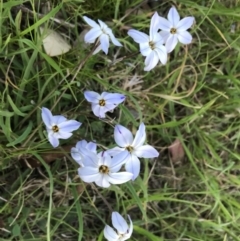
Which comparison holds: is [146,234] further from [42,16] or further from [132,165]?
[42,16]

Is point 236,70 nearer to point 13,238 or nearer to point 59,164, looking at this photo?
point 59,164

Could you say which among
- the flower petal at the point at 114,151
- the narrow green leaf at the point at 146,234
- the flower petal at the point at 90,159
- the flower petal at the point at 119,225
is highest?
the flower petal at the point at 90,159

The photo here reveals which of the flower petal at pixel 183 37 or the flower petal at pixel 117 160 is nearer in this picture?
the flower petal at pixel 117 160

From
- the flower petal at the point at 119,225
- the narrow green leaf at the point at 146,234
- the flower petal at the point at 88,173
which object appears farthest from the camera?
the narrow green leaf at the point at 146,234

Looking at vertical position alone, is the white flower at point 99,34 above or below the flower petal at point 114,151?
above

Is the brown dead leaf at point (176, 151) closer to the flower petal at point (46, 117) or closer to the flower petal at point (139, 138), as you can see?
the flower petal at point (139, 138)

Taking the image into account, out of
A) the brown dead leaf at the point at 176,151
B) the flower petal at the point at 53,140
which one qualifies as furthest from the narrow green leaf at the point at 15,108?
the brown dead leaf at the point at 176,151

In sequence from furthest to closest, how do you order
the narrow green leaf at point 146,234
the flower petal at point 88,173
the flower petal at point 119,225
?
the narrow green leaf at point 146,234 < the flower petal at point 119,225 < the flower petal at point 88,173
